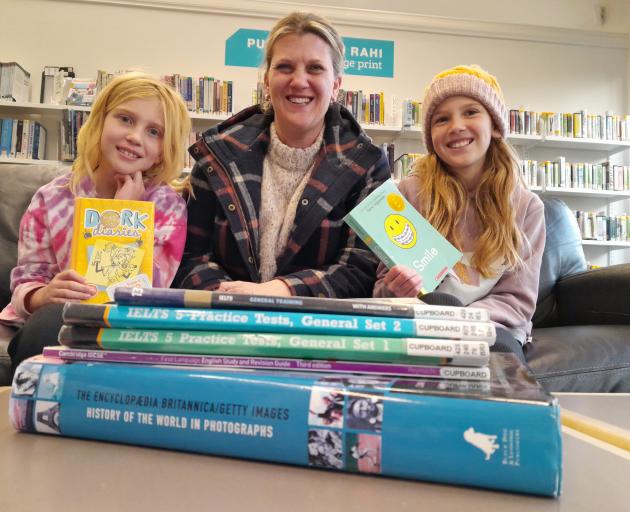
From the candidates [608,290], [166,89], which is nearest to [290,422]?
[166,89]

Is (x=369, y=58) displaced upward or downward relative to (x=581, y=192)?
upward

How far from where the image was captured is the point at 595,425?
0.53 m

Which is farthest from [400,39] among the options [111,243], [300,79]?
[111,243]

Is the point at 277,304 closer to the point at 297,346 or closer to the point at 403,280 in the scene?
the point at 297,346

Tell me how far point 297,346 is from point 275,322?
3cm

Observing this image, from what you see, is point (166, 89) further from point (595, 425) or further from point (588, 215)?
point (588, 215)

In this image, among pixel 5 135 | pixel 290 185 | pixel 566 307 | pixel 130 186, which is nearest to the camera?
pixel 130 186

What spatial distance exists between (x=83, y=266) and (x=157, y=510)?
2.51 ft

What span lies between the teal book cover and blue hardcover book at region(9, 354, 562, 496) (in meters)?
0.56

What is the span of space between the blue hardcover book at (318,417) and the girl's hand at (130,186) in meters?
0.86

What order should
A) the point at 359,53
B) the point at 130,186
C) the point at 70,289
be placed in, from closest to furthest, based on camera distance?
the point at 70,289
the point at 130,186
the point at 359,53

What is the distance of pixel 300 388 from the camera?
366mm

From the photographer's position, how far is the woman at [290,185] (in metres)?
1.25

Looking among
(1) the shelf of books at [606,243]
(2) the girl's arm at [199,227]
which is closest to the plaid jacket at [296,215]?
(2) the girl's arm at [199,227]
